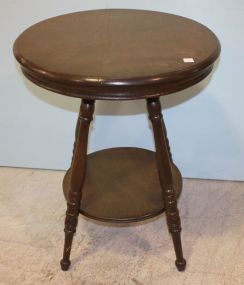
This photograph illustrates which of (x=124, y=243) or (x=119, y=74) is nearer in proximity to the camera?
(x=119, y=74)

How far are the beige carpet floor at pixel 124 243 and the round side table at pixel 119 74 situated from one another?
63 mm

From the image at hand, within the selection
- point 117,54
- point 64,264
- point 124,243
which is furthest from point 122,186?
point 117,54

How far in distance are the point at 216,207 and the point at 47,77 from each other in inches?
32.3

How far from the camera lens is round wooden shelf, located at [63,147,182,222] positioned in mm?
1112

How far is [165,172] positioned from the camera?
3.29 feet

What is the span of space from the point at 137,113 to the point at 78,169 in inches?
18.0

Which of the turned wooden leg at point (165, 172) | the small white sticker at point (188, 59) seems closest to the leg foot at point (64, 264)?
the turned wooden leg at point (165, 172)

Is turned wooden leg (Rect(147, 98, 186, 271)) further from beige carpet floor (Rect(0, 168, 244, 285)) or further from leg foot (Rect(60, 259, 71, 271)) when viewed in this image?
leg foot (Rect(60, 259, 71, 271))

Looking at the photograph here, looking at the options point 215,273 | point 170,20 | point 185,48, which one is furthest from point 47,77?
point 215,273

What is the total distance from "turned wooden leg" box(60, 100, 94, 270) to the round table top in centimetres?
10

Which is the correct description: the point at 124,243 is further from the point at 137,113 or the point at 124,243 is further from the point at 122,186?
the point at 137,113

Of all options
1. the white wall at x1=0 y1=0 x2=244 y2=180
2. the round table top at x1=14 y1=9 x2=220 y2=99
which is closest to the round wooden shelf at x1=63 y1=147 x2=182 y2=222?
the white wall at x1=0 y1=0 x2=244 y2=180

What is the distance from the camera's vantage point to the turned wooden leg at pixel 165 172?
0.92m

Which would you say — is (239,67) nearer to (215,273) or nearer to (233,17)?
(233,17)
